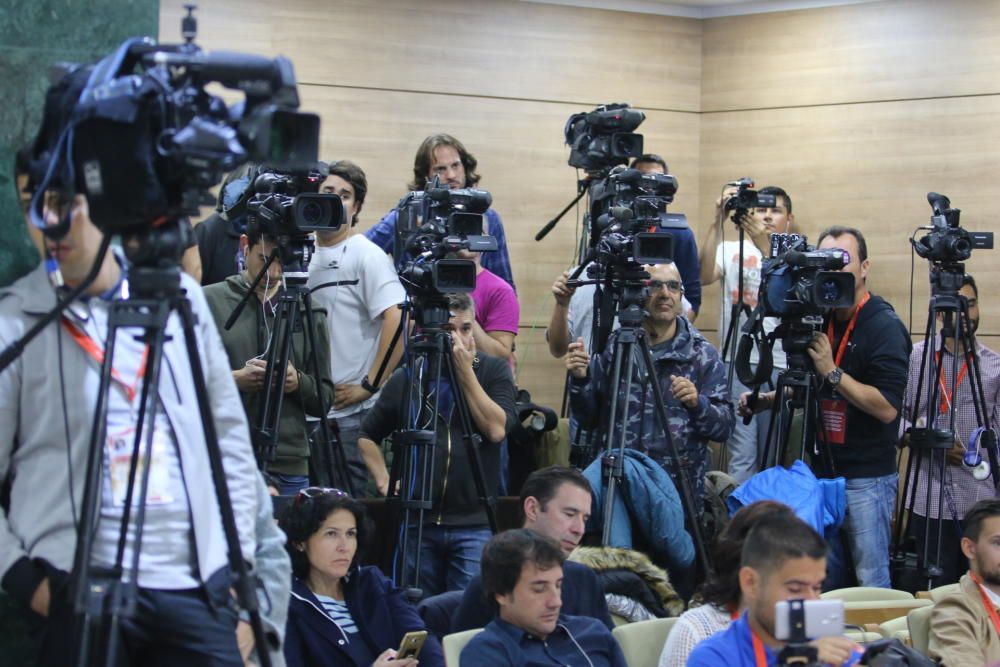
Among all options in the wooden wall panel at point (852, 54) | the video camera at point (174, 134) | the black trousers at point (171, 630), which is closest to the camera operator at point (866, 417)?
the wooden wall panel at point (852, 54)

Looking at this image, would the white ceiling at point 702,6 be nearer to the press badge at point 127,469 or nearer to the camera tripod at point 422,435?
the camera tripod at point 422,435

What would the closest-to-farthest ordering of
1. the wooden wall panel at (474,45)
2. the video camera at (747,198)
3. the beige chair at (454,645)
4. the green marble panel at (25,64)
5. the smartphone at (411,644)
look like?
the green marble panel at (25,64), the beige chair at (454,645), the smartphone at (411,644), the video camera at (747,198), the wooden wall panel at (474,45)

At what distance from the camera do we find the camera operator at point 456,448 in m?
4.12

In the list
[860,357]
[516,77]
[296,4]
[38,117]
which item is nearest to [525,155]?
[516,77]

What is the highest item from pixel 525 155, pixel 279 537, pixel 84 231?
pixel 525 155

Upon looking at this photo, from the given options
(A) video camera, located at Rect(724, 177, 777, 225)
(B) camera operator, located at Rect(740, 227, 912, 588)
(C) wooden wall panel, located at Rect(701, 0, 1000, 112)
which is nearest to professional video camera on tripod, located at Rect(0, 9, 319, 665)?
(B) camera operator, located at Rect(740, 227, 912, 588)

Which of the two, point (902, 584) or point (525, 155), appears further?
point (525, 155)

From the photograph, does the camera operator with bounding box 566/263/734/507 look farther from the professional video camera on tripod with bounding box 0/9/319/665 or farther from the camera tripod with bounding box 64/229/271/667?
the camera tripod with bounding box 64/229/271/667

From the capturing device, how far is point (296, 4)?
629 cm

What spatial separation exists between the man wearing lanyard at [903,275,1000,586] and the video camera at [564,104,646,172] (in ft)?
4.35

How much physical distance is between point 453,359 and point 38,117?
1.82 m

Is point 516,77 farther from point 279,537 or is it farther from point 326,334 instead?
point 279,537

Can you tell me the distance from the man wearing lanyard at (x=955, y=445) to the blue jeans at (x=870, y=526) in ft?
0.99

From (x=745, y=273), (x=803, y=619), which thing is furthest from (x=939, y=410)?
(x=803, y=619)
